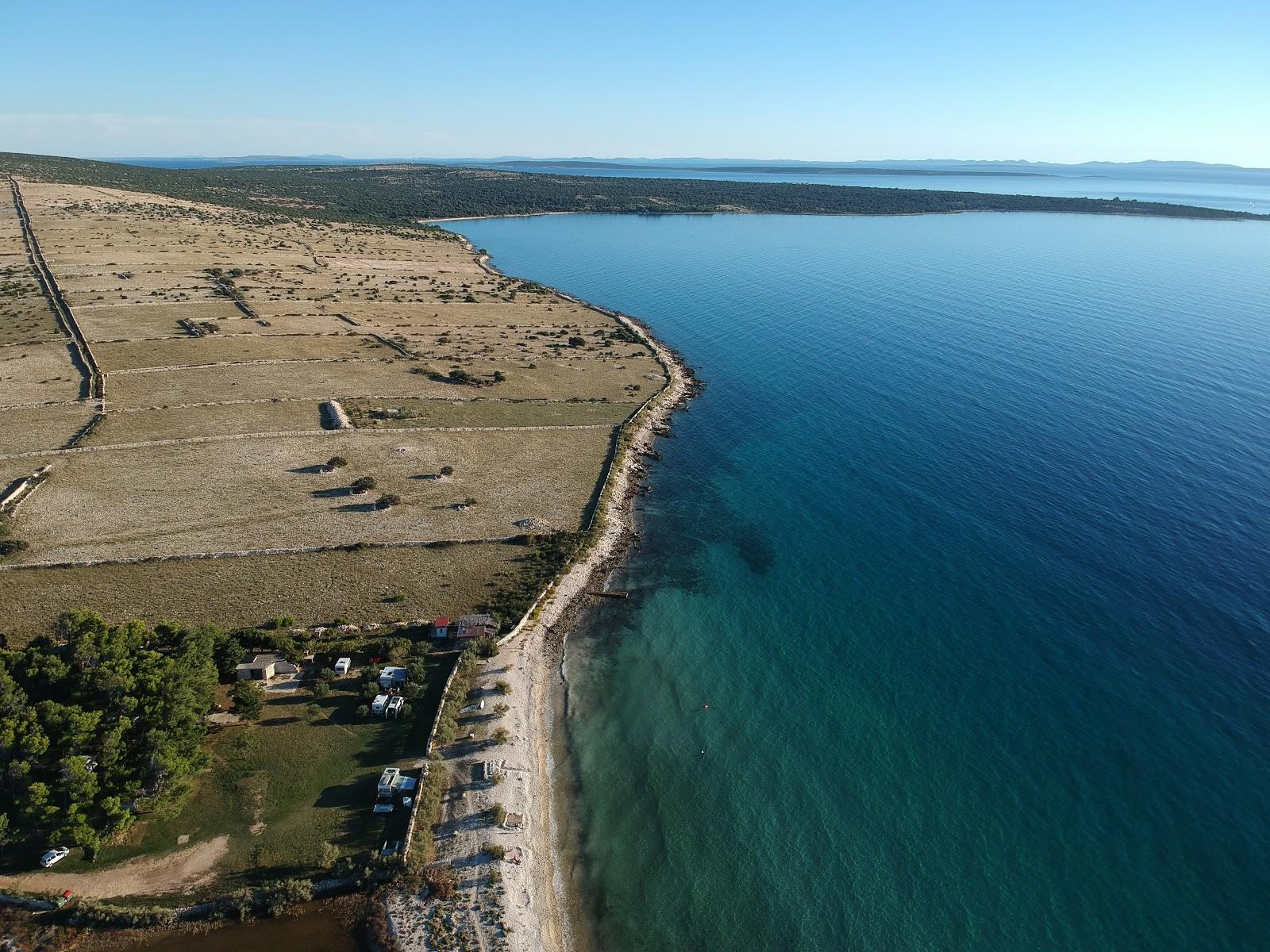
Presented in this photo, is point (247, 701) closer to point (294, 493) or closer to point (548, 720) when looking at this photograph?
point (548, 720)

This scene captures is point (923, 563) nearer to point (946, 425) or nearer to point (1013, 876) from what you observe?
point (1013, 876)

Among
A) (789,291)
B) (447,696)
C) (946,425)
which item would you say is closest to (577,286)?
(789,291)

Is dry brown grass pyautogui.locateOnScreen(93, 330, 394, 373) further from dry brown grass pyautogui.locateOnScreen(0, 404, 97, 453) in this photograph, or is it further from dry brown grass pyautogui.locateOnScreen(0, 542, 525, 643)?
dry brown grass pyautogui.locateOnScreen(0, 542, 525, 643)

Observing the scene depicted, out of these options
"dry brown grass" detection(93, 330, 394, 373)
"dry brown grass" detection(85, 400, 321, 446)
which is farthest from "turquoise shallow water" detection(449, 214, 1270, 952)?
"dry brown grass" detection(93, 330, 394, 373)

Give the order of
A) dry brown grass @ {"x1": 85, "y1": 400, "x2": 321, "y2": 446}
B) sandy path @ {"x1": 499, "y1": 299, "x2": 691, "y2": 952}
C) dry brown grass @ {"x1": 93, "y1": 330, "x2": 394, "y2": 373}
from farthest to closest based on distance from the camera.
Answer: dry brown grass @ {"x1": 93, "y1": 330, "x2": 394, "y2": 373}, dry brown grass @ {"x1": 85, "y1": 400, "x2": 321, "y2": 446}, sandy path @ {"x1": 499, "y1": 299, "x2": 691, "y2": 952}

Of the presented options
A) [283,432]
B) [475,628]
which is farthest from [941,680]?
[283,432]

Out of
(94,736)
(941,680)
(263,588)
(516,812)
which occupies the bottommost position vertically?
(516,812)

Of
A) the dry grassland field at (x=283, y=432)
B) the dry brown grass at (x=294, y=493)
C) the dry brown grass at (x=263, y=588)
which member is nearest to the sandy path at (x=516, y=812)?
the dry brown grass at (x=263, y=588)
